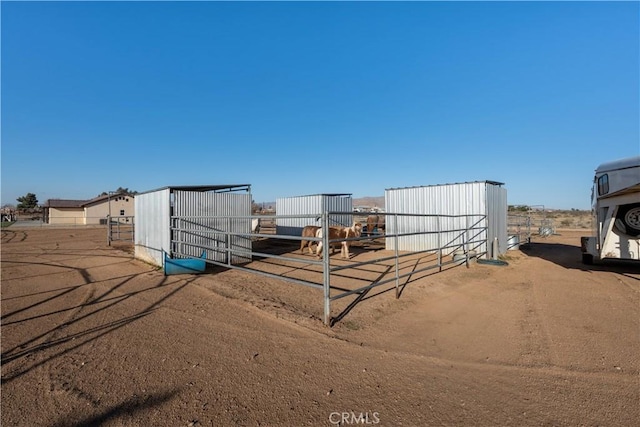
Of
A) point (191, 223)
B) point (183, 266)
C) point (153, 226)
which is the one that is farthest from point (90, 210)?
point (183, 266)

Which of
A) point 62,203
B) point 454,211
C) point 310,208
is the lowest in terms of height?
point 454,211

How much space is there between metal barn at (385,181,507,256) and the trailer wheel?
3.59 metres

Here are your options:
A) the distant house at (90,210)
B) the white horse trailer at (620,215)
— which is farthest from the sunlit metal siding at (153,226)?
the distant house at (90,210)

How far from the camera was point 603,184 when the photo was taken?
937 centimetres

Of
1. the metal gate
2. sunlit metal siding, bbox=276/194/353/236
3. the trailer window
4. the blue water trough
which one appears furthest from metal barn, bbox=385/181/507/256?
the metal gate

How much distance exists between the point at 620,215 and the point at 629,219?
245 millimetres

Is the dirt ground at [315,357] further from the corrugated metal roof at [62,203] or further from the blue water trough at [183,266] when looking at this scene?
the corrugated metal roof at [62,203]

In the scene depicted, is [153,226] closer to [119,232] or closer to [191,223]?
[191,223]

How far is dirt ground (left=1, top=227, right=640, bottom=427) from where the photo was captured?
8.68 feet

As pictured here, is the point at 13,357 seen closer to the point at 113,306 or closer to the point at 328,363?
the point at 113,306

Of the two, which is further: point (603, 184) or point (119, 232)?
point (119, 232)

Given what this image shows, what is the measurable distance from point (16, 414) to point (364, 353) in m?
3.38

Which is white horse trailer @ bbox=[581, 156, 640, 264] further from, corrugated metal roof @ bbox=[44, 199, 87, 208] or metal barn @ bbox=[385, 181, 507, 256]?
corrugated metal roof @ bbox=[44, 199, 87, 208]

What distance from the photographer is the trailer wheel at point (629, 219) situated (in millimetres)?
8023
